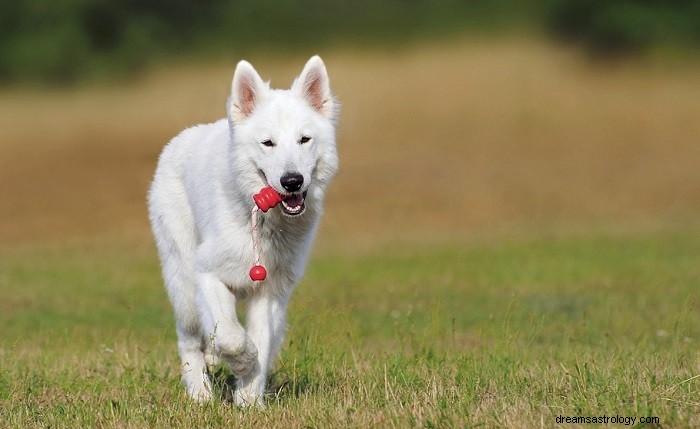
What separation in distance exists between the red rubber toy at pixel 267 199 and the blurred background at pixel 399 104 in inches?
519

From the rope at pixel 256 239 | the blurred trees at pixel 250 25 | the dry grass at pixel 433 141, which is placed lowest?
the dry grass at pixel 433 141

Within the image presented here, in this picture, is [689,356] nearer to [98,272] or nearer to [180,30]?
[98,272]

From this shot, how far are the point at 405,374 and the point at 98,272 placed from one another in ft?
26.7

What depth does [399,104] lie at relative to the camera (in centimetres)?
2694

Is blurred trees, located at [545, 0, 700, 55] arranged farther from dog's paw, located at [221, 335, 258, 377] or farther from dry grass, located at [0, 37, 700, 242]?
dog's paw, located at [221, 335, 258, 377]

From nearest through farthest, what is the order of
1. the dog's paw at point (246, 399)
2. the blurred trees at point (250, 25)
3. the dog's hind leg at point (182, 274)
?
the dog's paw at point (246, 399) < the dog's hind leg at point (182, 274) < the blurred trees at point (250, 25)

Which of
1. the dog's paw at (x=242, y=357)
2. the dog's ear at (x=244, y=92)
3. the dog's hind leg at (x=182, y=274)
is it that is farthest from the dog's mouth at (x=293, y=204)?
the dog's hind leg at (x=182, y=274)

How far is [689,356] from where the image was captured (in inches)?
289

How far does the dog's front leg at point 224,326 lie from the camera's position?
19.6 feet

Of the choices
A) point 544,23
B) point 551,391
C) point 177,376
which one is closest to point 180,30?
point 544,23

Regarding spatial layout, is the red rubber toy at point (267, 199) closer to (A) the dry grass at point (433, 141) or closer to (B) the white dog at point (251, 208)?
(B) the white dog at point (251, 208)

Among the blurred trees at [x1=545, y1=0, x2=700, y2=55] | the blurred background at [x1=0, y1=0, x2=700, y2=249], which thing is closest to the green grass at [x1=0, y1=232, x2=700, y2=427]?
the blurred background at [x1=0, y1=0, x2=700, y2=249]

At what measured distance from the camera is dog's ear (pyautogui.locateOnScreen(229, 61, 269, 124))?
6.22m

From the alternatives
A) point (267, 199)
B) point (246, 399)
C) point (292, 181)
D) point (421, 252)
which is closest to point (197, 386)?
point (246, 399)
